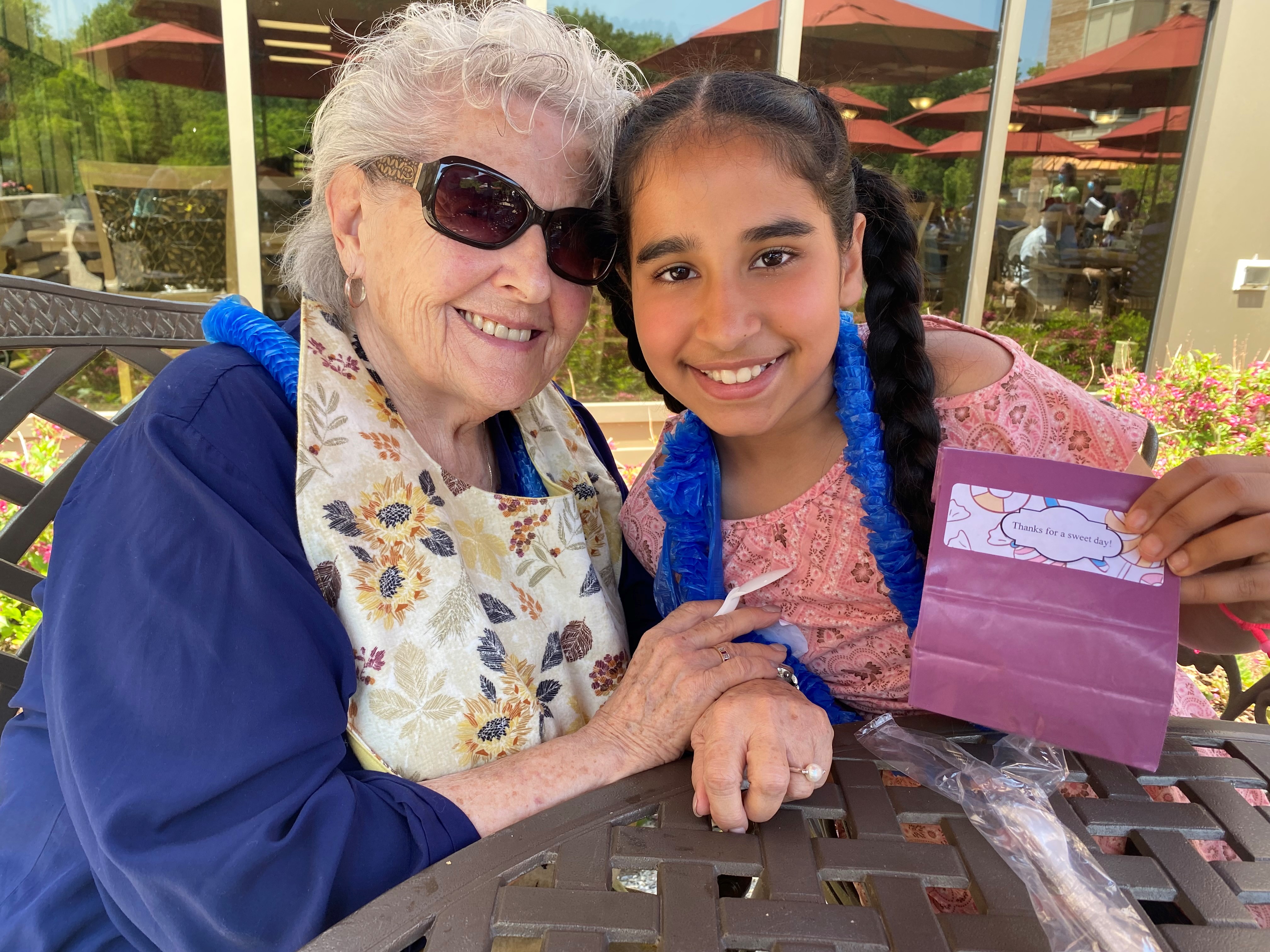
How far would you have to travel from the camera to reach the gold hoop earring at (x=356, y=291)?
175 cm

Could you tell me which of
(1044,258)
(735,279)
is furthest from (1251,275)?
(735,279)

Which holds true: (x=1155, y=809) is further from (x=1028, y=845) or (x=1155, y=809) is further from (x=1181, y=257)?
(x=1181, y=257)

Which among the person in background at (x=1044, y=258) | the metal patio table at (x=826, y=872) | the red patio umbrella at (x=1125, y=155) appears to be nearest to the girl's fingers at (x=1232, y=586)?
the metal patio table at (x=826, y=872)

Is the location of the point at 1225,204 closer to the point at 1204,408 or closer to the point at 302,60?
the point at 1204,408

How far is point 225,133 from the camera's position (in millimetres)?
5449

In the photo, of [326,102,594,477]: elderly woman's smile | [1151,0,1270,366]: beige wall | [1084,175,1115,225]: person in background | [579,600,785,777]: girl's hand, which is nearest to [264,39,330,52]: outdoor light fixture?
[326,102,594,477]: elderly woman's smile

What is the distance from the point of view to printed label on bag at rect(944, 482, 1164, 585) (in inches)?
43.9

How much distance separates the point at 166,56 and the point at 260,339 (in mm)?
4999

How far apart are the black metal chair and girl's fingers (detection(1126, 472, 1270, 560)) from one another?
1.72 metres

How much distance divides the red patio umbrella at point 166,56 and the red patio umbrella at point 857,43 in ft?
9.24

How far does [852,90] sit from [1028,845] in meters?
6.54

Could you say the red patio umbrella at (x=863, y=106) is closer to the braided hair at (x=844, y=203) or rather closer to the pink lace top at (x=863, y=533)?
the braided hair at (x=844, y=203)

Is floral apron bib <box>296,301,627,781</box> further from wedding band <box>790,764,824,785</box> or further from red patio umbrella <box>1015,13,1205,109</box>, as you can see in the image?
red patio umbrella <box>1015,13,1205,109</box>

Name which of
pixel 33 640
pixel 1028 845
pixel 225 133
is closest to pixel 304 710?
pixel 33 640
